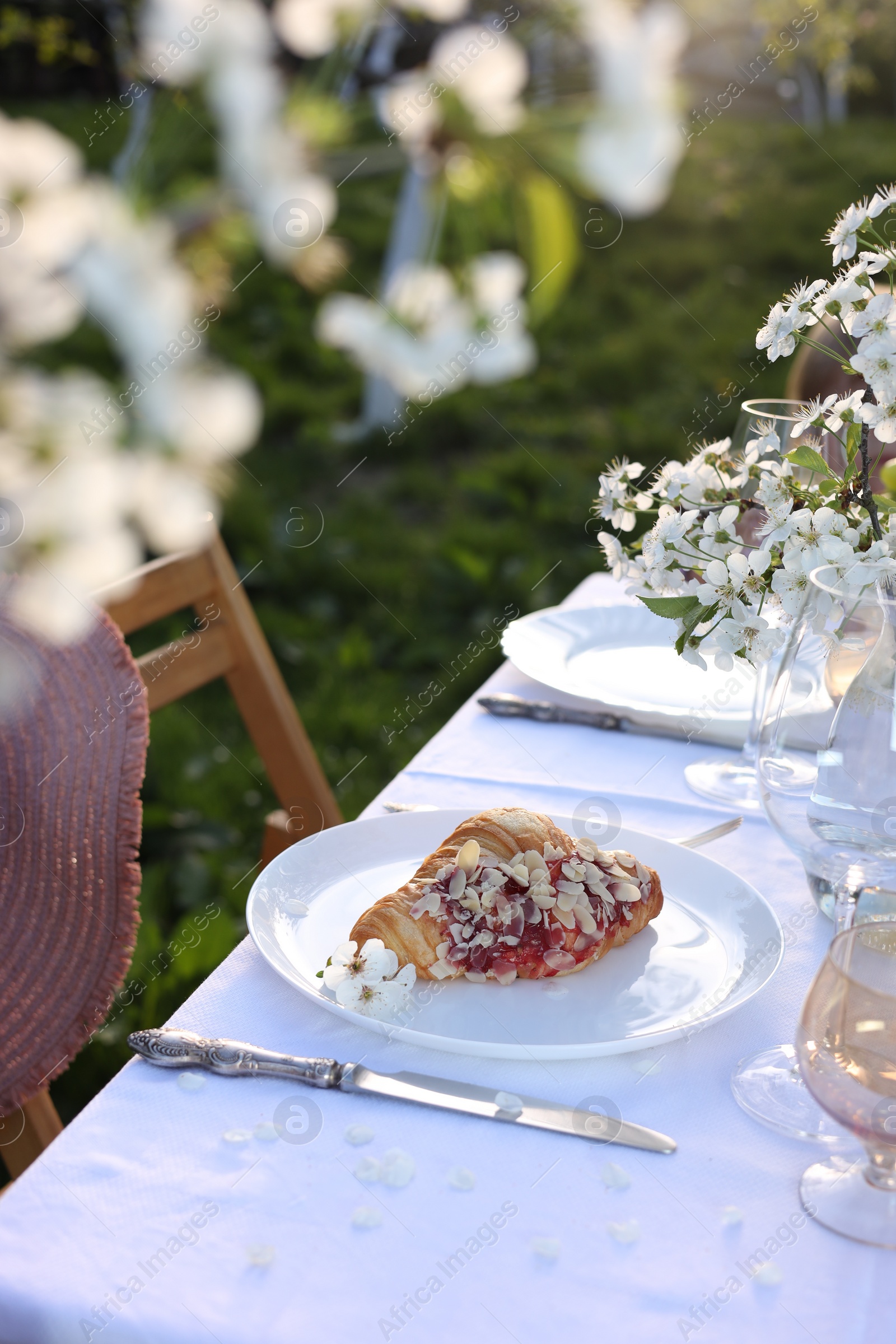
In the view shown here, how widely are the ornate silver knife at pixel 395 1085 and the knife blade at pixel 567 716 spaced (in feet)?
2.16

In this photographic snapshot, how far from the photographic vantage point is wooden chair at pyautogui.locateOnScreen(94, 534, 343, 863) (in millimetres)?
1538

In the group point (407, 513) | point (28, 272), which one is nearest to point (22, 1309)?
point (28, 272)

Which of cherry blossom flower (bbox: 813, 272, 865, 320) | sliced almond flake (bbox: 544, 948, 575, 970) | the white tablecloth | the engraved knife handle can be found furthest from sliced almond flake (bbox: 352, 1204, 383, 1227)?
cherry blossom flower (bbox: 813, 272, 865, 320)

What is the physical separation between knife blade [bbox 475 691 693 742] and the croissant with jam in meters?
0.44

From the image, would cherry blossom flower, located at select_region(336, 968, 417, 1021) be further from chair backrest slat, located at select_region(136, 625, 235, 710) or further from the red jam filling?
chair backrest slat, located at select_region(136, 625, 235, 710)

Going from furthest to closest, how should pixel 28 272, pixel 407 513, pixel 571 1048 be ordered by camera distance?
pixel 407 513 < pixel 571 1048 < pixel 28 272

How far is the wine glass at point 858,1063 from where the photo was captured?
2.11 feet

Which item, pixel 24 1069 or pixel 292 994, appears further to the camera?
pixel 24 1069

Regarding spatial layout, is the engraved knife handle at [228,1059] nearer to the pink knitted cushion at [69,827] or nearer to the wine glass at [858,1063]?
the wine glass at [858,1063]

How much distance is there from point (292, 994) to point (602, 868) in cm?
25

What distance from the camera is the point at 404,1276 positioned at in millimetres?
626

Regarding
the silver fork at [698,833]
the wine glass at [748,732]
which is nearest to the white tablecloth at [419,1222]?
the silver fork at [698,833]

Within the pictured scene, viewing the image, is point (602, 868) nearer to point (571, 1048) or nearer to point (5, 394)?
point (571, 1048)

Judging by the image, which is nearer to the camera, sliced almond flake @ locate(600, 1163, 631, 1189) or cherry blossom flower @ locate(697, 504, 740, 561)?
sliced almond flake @ locate(600, 1163, 631, 1189)
